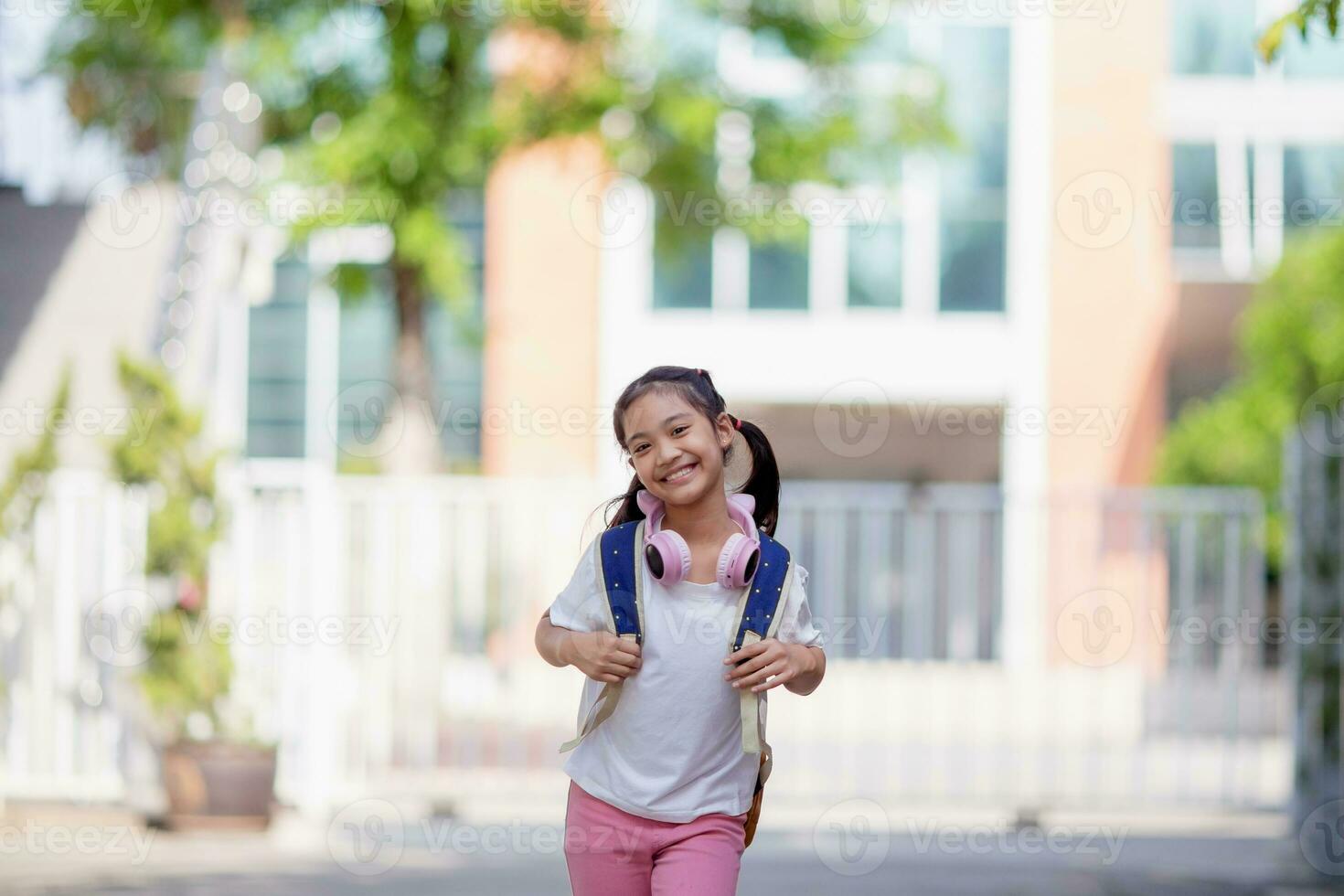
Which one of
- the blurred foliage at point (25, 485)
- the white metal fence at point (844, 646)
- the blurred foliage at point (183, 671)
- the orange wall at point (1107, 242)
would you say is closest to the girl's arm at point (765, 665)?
the white metal fence at point (844, 646)

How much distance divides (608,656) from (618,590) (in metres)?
0.14

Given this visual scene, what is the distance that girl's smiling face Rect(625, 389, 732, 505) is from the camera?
3.39 meters

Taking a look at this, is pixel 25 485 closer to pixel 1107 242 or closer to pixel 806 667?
pixel 806 667

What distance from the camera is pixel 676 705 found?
3.40 meters

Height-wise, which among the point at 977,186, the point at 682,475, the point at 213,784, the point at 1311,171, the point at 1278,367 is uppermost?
the point at 1311,171

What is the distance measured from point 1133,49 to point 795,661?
21.1 metres

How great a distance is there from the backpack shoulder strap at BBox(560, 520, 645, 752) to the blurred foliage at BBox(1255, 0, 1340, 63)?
2395mm

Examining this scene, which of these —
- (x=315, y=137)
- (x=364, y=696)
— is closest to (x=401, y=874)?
(x=364, y=696)

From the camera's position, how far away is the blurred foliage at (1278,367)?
1802 centimetres

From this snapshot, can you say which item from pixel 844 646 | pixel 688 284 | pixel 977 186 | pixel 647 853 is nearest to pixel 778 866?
pixel 844 646

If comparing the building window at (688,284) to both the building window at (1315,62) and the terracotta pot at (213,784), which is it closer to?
the building window at (1315,62)

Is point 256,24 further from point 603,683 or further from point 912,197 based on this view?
point 912,197

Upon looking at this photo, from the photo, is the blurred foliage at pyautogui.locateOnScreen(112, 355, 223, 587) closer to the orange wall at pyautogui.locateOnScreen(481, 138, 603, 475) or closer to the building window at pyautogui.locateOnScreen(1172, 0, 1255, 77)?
the orange wall at pyautogui.locateOnScreen(481, 138, 603, 475)

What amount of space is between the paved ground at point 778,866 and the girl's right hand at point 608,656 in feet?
15.1
